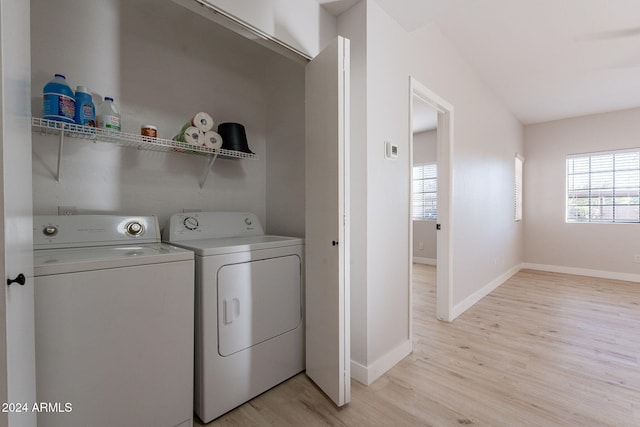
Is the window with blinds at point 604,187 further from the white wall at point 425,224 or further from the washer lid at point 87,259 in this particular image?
the washer lid at point 87,259

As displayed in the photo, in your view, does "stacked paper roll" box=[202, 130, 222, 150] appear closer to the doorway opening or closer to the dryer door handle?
the dryer door handle

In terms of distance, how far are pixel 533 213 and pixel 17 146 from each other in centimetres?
648

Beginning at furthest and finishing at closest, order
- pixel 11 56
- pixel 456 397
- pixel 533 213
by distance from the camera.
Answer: pixel 533 213 → pixel 456 397 → pixel 11 56

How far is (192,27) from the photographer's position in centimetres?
197

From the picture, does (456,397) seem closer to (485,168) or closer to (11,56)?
(11,56)

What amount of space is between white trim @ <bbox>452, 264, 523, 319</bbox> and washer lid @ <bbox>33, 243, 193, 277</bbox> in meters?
2.62

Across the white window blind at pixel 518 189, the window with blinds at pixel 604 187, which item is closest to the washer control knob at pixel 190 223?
the white window blind at pixel 518 189

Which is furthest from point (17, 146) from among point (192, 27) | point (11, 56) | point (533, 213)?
point (533, 213)

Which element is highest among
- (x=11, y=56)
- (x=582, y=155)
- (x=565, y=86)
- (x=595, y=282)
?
(x=565, y=86)

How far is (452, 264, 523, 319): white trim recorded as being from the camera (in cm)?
289

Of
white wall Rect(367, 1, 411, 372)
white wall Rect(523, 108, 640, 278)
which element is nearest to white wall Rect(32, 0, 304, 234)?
white wall Rect(367, 1, 411, 372)

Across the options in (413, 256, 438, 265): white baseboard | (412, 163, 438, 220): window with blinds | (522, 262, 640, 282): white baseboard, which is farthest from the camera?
(412, 163, 438, 220): window with blinds

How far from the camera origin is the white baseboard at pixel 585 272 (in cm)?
431

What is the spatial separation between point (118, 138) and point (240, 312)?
1.13 metres
